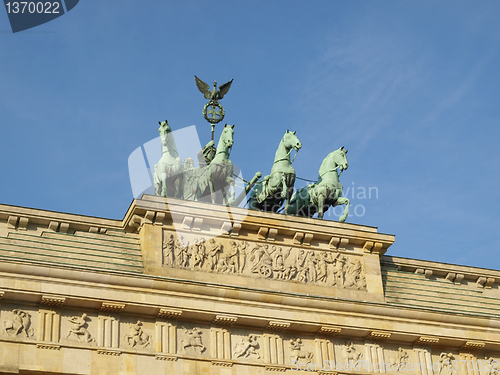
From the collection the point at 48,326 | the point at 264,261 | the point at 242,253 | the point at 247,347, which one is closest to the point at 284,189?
the point at 264,261

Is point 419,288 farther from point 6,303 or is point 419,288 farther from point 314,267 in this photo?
point 6,303

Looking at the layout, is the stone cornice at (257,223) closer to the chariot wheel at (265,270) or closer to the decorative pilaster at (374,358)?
the chariot wheel at (265,270)

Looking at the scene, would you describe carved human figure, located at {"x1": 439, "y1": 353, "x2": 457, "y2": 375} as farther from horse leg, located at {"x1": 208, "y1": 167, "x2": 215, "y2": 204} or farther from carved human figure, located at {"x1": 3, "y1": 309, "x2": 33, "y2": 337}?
carved human figure, located at {"x1": 3, "y1": 309, "x2": 33, "y2": 337}

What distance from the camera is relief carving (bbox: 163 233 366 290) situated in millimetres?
25891

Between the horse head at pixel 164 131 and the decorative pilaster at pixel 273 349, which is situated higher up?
the horse head at pixel 164 131

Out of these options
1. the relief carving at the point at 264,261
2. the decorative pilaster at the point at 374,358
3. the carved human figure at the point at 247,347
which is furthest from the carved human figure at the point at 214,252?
the decorative pilaster at the point at 374,358

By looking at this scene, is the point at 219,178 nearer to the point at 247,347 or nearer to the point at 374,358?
the point at 247,347

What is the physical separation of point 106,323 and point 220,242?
4124mm

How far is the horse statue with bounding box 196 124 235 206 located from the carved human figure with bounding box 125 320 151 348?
196 inches

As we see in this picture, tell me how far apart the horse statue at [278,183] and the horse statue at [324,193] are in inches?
26.2

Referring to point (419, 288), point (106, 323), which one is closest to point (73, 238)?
point (106, 323)

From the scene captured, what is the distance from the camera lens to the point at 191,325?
81.6 feet

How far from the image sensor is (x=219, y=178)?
27984mm

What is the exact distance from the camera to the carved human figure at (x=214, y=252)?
85.5 ft
